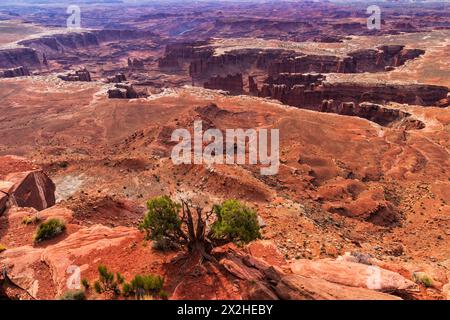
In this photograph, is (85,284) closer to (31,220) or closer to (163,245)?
(163,245)

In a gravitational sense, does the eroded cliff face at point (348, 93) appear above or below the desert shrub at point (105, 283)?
below

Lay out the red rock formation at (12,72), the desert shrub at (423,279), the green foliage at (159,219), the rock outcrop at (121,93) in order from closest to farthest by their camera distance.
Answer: the desert shrub at (423,279) → the green foliage at (159,219) → the rock outcrop at (121,93) → the red rock formation at (12,72)

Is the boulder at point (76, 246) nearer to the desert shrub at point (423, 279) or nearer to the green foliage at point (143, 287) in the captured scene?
the green foliage at point (143, 287)

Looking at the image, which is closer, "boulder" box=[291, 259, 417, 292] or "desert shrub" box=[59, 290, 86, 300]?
"desert shrub" box=[59, 290, 86, 300]

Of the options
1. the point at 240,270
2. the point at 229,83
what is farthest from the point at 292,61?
the point at 240,270

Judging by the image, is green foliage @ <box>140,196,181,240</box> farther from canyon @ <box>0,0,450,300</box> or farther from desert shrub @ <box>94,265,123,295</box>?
desert shrub @ <box>94,265,123,295</box>

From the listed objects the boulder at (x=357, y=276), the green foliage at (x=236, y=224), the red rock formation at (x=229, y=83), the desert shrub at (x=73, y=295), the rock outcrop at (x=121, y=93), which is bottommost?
the red rock formation at (x=229, y=83)

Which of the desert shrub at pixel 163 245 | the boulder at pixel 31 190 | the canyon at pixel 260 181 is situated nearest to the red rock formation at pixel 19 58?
the canyon at pixel 260 181

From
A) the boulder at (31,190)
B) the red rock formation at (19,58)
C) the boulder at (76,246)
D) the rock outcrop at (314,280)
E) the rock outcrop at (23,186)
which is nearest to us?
the rock outcrop at (314,280)

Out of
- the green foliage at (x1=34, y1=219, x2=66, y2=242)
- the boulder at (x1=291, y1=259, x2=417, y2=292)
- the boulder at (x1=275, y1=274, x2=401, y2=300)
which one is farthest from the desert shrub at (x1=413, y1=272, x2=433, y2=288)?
the green foliage at (x1=34, y1=219, x2=66, y2=242)
